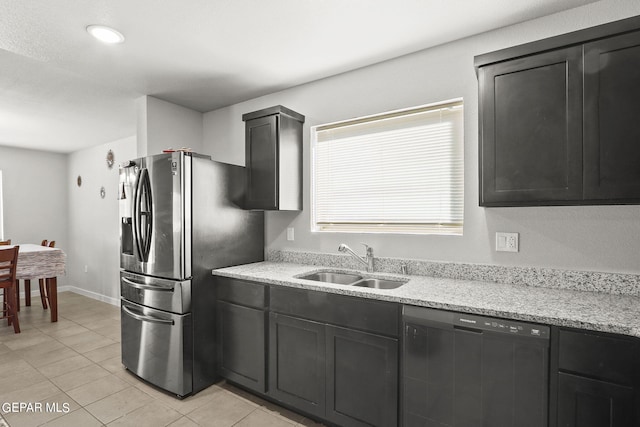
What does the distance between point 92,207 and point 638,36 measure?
676cm

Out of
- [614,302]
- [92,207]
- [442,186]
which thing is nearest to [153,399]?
[442,186]

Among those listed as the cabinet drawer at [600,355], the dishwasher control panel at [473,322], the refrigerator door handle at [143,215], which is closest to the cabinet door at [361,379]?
the dishwasher control panel at [473,322]

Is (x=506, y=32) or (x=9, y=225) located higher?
(x=506, y=32)

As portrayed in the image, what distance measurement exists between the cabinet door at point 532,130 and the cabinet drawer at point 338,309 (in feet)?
2.79

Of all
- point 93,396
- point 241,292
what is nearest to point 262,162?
point 241,292

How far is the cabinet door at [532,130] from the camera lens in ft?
5.44

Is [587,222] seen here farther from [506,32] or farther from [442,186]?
→ [506,32]

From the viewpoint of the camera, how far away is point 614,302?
1.64 m

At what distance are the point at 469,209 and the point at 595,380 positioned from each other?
1.15m

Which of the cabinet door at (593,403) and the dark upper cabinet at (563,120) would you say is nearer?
the cabinet door at (593,403)

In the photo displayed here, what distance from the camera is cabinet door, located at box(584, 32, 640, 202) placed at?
1526 mm

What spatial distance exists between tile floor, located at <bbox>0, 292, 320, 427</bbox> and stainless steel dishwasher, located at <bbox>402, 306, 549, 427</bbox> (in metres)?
0.89

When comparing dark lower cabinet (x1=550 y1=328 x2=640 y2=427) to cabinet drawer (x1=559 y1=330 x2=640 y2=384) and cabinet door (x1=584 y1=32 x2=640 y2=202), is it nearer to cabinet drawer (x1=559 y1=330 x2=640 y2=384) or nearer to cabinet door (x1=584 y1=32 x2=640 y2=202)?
cabinet drawer (x1=559 y1=330 x2=640 y2=384)

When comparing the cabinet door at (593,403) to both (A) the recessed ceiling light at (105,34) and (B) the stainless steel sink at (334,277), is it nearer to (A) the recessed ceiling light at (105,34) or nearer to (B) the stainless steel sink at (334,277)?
(B) the stainless steel sink at (334,277)
